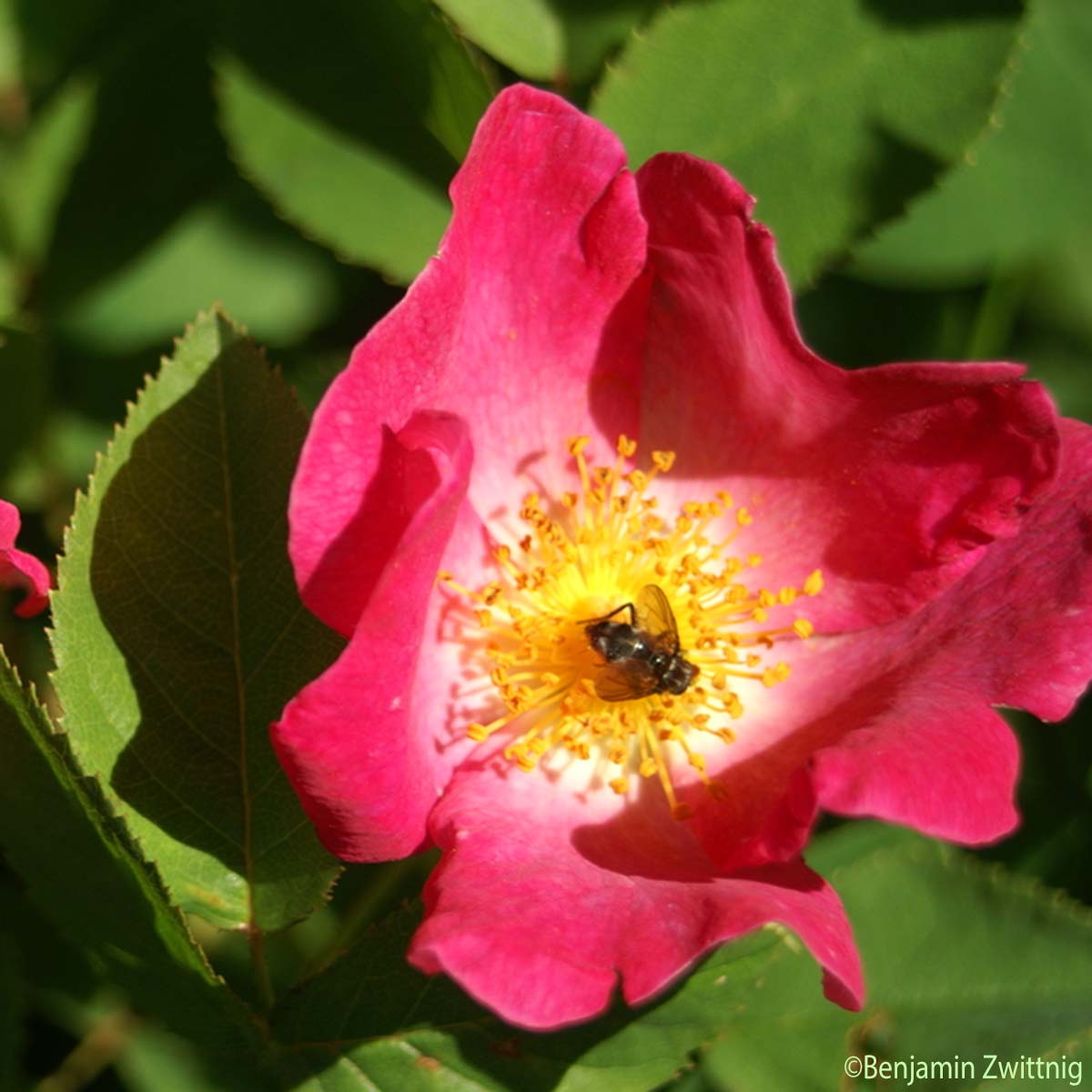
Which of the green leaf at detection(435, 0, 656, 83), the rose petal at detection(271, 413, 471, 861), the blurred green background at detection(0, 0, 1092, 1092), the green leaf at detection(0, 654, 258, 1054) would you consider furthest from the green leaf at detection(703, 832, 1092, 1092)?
the green leaf at detection(435, 0, 656, 83)

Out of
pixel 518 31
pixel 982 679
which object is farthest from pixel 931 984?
pixel 518 31

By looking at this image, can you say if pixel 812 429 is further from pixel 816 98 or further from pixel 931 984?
pixel 931 984

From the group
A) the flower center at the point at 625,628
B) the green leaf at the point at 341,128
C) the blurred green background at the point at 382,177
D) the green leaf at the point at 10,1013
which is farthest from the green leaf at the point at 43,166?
the green leaf at the point at 10,1013

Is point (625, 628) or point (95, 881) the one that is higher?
point (95, 881)

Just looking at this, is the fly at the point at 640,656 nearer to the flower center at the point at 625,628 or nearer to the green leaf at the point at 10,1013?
the flower center at the point at 625,628

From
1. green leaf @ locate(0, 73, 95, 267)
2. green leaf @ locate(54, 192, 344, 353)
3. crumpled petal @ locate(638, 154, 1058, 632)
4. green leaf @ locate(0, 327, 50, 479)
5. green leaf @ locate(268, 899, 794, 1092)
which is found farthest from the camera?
green leaf @ locate(54, 192, 344, 353)

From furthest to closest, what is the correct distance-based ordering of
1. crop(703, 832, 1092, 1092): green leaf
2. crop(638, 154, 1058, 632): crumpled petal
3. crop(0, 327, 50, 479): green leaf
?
1. crop(0, 327, 50, 479): green leaf
2. crop(703, 832, 1092, 1092): green leaf
3. crop(638, 154, 1058, 632): crumpled petal

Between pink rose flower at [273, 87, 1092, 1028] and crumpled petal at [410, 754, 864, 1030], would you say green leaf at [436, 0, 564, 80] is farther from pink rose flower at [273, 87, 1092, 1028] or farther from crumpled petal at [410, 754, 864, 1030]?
crumpled petal at [410, 754, 864, 1030]
